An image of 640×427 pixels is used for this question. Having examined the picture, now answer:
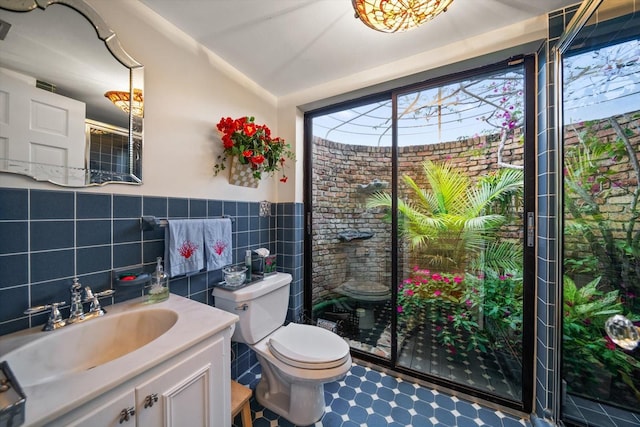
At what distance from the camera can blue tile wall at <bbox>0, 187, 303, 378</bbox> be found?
78 centimetres

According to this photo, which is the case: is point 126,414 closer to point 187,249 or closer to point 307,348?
point 187,249

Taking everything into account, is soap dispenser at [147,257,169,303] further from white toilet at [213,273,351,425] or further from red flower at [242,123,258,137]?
red flower at [242,123,258,137]

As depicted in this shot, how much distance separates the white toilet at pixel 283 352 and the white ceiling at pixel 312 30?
149 centimetres

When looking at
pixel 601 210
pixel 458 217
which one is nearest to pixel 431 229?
pixel 458 217

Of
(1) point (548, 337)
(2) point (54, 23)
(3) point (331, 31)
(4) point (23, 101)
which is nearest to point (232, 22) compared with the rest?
(3) point (331, 31)

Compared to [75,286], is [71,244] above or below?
above

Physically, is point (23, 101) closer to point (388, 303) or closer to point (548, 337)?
point (388, 303)

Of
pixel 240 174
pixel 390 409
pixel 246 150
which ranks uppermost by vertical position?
pixel 246 150

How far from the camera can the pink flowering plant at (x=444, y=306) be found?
1.56 meters

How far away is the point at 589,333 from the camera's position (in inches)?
45.1

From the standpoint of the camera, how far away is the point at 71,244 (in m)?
0.90

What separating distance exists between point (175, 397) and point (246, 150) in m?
1.23

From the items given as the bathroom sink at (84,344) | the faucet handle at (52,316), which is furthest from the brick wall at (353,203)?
the faucet handle at (52,316)

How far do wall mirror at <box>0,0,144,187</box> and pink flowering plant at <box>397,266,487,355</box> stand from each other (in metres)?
1.86
